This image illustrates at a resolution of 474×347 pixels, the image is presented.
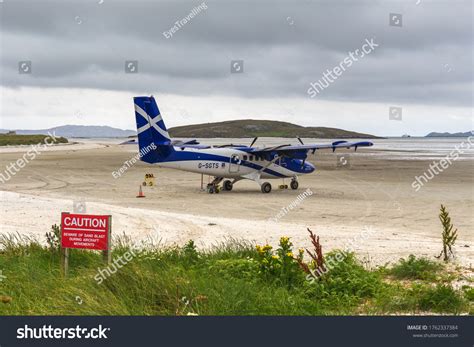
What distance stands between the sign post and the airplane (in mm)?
18976

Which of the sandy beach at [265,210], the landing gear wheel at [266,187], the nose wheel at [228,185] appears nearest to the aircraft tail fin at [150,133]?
the sandy beach at [265,210]

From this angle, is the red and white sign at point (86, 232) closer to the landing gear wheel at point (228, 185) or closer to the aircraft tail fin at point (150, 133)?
the aircraft tail fin at point (150, 133)

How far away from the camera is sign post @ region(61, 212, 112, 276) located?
28.9 ft

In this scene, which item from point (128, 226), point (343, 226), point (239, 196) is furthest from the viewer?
point (239, 196)

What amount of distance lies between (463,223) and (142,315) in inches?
562

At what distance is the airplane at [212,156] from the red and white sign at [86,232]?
62.3 feet

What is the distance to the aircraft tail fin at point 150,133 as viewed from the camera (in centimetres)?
2784

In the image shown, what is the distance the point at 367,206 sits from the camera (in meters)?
23.6

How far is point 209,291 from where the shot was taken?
26.2 ft

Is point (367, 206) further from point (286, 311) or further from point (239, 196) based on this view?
point (286, 311)

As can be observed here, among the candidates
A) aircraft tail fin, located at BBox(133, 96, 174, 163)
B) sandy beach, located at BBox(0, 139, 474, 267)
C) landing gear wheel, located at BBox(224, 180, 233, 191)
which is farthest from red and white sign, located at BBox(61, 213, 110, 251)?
landing gear wheel, located at BBox(224, 180, 233, 191)

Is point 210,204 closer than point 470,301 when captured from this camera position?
No

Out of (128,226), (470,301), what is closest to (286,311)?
(470,301)

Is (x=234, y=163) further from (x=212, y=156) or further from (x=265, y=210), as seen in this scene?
(x=265, y=210)
